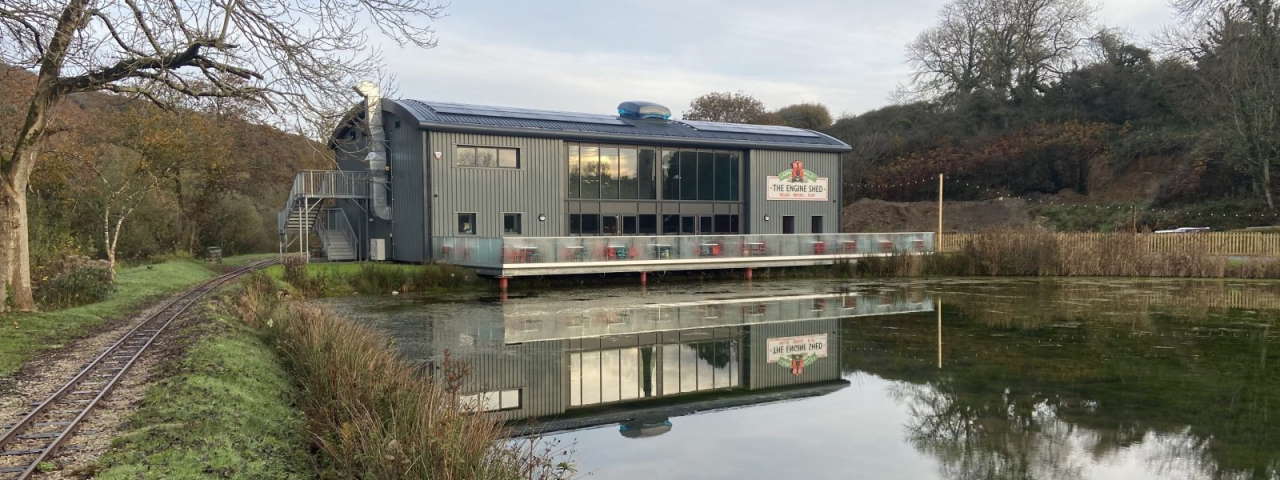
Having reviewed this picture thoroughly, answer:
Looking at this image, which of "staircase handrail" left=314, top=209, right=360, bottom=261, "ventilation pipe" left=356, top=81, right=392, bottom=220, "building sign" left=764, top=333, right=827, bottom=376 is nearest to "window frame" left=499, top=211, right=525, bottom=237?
"ventilation pipe" left=356, top=81, right=392, bottom=220

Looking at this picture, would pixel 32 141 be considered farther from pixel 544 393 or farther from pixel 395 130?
pixel 395 130

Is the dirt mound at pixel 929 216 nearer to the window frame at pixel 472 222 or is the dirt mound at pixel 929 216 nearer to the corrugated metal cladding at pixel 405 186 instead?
the window frame at pixel 472 222

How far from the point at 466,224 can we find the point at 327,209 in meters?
→ 9.74

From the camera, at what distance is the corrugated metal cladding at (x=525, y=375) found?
31.1 ft

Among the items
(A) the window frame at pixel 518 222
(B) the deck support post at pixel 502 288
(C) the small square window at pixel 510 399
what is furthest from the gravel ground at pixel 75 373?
(A) the window frame at pixel 518 222

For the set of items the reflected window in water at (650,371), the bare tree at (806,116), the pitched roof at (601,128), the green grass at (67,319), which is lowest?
the reflected window in water at (650,371)

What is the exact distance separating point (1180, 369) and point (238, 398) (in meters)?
11.1

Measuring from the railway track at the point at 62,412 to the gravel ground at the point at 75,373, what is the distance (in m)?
0.08

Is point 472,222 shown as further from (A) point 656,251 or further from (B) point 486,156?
(A) point 656,251

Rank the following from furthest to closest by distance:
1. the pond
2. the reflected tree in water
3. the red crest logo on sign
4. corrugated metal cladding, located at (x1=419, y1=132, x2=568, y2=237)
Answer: the red crest logo on sign
corrugated metal cladding, located at (x1=419, y1=132, x2=568, y2=237)
the pond
the reflected tree in water

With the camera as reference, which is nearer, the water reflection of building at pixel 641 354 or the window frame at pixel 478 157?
the water reflection of building at pixel 641 354

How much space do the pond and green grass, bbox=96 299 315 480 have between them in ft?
5.57

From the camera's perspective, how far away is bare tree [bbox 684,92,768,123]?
70.3 metres

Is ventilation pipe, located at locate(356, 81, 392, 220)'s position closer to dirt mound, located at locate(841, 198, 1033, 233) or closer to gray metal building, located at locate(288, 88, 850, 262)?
gray metal building, located at locate(288, 88, 850, 262)
